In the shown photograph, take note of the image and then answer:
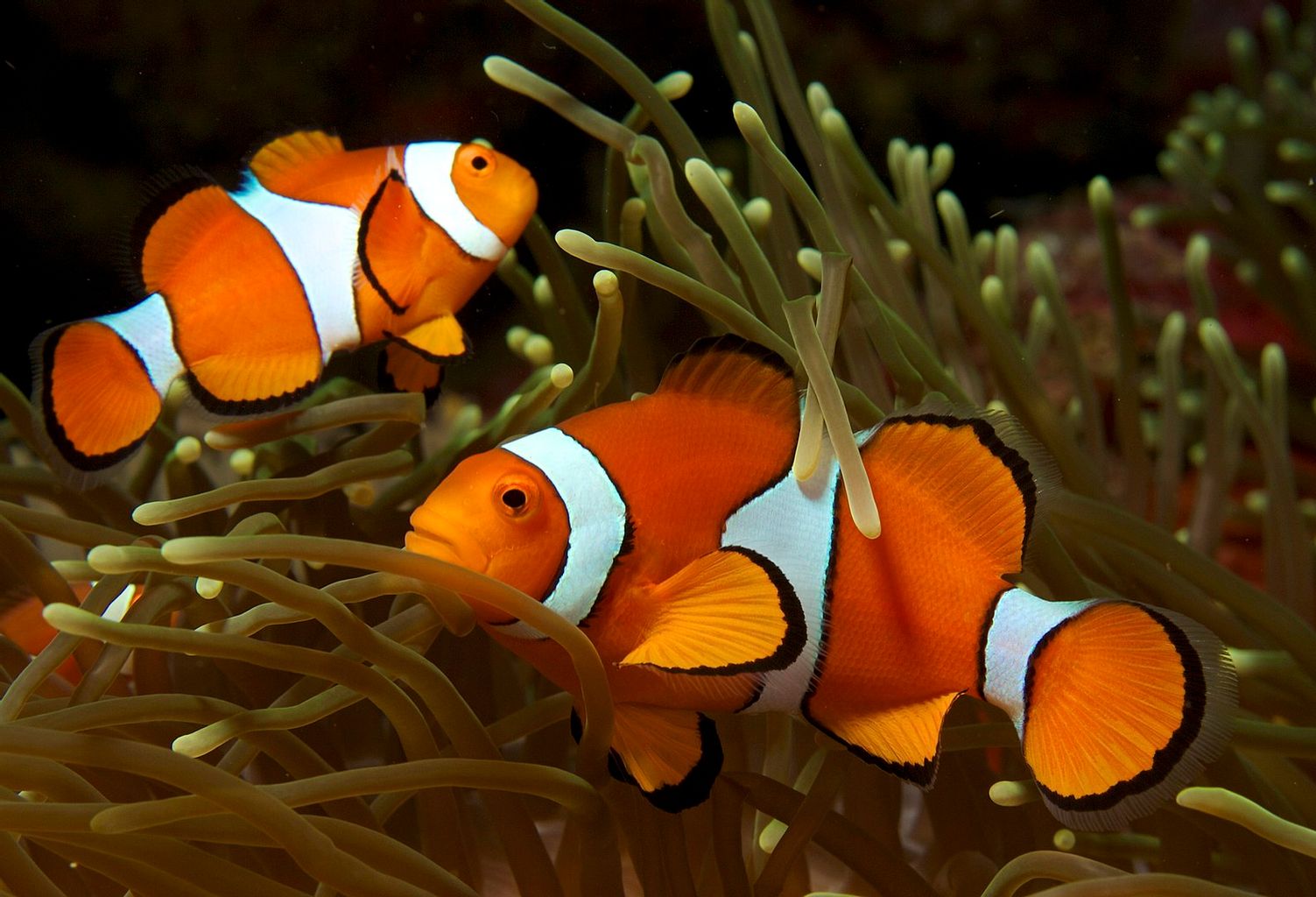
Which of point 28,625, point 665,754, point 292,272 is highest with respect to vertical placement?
point 292,272

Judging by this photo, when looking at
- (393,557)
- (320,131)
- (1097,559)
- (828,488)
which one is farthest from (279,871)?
(1097,559)

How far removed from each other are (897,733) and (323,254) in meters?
0.60

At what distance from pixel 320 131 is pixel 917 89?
177cm

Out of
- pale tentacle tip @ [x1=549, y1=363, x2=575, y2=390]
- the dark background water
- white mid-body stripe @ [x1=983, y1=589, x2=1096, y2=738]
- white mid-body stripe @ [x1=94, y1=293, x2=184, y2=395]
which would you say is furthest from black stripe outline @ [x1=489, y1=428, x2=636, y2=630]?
the dark background water

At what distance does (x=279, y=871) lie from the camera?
83 centimetres

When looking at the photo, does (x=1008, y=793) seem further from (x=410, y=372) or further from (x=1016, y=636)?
(x=410, y=372)

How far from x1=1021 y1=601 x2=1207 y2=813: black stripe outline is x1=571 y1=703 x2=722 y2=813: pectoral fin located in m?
0.22

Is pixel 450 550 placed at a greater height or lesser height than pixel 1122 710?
greater

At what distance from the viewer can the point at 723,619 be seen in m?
0.65

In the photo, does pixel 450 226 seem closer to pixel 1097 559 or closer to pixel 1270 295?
pixel 1097 559

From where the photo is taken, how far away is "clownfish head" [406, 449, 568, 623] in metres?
0.66

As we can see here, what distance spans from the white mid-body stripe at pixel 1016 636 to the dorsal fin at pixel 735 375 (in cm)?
19

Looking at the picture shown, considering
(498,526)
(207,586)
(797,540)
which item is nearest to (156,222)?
(207,586)

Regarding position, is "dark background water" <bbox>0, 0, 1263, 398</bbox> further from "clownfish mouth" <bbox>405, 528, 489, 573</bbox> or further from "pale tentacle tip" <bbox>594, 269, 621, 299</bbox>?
"clownfish mouth" <bbox>405, 528, 489, 573</bbox>
